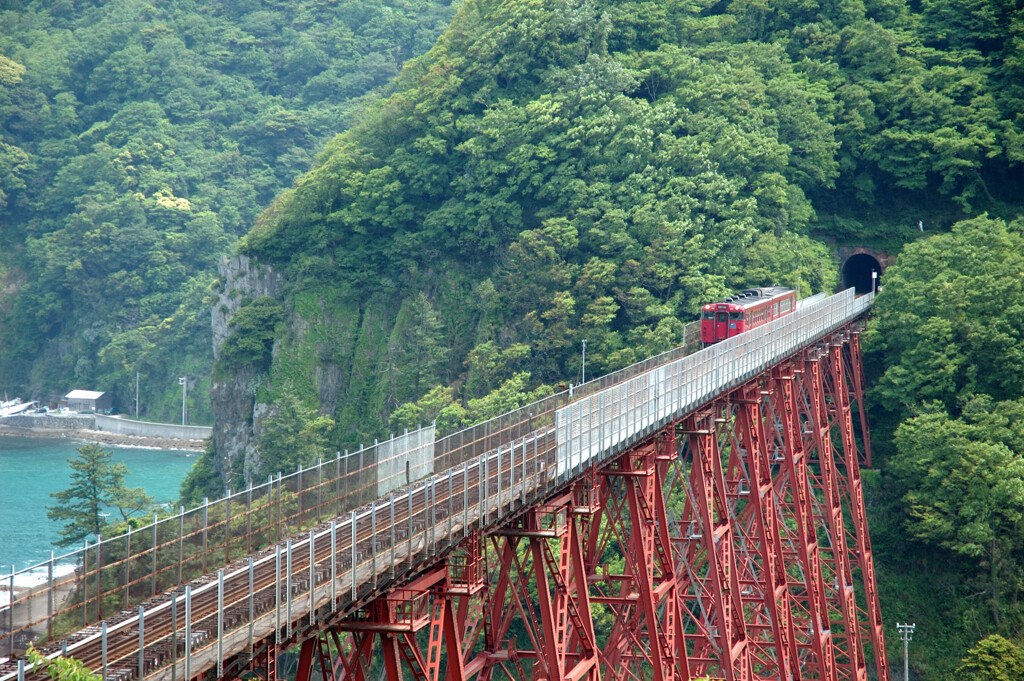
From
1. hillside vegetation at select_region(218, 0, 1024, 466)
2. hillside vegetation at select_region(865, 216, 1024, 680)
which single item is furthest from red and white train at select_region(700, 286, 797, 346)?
hillside vegetation at select_region(218, 0, 1024, 466)

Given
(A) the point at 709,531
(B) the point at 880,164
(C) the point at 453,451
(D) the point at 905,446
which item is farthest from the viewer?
(B) the point at 880,164

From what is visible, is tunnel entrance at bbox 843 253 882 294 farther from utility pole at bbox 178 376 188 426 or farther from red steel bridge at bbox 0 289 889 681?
utility pole at bbox 178 376 188 426

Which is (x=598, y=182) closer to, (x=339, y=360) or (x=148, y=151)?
(x=339, y=360)

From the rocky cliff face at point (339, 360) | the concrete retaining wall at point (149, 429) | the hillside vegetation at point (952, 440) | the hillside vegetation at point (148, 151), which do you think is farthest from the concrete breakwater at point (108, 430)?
the hillside vegetation at point (952, 440)

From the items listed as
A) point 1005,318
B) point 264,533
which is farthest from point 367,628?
point 1005,318

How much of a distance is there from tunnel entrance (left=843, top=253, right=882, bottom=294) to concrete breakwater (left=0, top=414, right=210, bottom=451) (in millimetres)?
58609

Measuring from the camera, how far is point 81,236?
108 m

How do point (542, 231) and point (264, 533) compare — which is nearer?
point (264, 533)

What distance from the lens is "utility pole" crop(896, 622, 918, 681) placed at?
132ft

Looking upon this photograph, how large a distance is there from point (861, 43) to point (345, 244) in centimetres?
2974

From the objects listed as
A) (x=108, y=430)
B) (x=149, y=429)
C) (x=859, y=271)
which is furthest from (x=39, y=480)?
(x=859, y=271)

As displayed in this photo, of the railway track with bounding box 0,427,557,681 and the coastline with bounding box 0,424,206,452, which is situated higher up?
the railway track with bounding box 0,427,557,681

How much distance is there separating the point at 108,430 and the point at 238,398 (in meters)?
42.6

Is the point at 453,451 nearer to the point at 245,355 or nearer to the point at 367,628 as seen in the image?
the point at 367,628
